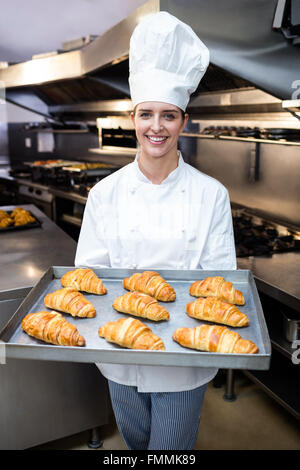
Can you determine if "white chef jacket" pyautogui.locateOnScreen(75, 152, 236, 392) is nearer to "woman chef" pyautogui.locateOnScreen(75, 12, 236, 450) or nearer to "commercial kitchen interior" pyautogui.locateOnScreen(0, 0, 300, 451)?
"woman chef" pyautogui.locateOnScreen(75, 12, 236, 450)

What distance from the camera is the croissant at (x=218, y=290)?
1390 millimetres

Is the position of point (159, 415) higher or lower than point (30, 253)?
lower

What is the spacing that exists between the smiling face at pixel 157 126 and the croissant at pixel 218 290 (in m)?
0.49

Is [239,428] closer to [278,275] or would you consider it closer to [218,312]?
[278,275]

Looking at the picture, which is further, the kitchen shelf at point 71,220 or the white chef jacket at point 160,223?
the kitchen shelf at point 71,220

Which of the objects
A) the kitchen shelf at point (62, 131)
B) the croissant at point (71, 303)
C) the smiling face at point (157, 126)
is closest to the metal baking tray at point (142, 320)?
the croissant at point (71, 303)

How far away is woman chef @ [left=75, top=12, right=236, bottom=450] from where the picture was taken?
1466 mm

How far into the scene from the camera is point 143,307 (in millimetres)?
1334

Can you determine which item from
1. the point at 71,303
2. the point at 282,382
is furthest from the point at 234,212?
the point at 71,303

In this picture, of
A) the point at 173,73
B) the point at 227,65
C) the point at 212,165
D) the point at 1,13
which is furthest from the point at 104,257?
the point at 1,13

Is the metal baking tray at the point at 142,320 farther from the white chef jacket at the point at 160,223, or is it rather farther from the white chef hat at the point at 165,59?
the white chef hat at the point at 165,59

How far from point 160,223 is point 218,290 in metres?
0.38

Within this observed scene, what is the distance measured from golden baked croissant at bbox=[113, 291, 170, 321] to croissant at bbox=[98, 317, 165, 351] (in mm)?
82
